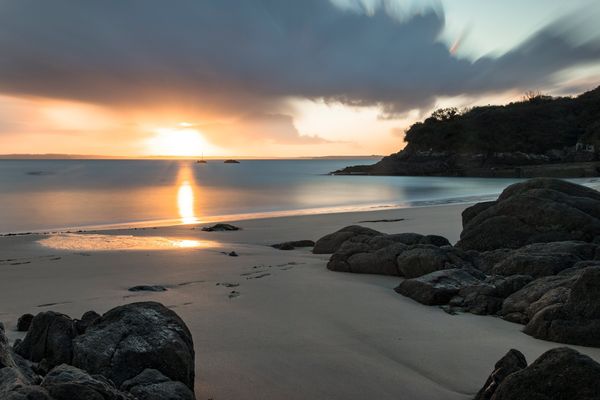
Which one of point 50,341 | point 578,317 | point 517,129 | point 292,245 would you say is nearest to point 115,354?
point 50,341

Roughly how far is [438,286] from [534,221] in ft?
12.5

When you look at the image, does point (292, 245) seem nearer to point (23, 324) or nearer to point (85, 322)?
point (23, 324)

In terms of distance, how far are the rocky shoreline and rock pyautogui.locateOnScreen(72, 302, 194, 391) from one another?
1.94 metres

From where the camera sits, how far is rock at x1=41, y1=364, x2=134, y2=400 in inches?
80.7

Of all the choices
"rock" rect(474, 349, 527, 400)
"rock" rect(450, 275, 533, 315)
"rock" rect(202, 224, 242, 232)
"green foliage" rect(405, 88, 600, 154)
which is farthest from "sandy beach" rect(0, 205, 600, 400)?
"green foliage" rect(405, 88, 600, 154)

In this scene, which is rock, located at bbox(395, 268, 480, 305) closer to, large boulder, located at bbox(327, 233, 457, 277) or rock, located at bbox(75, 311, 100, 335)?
large boulder, located at bbox(327, 233, 457, 277)

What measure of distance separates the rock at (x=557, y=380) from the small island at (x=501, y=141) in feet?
235

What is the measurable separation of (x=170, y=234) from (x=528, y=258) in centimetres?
1100

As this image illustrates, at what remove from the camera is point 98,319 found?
11.0 feet

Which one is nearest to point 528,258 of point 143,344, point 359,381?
point 359,381

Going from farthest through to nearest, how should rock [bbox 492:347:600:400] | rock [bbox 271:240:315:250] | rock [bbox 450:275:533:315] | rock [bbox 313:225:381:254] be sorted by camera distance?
rock [bbox 271:240:315:250], rock [bbox 313:225:381:254], rock [bbox 450:275:533:315], rock [bbox 492:347:600:400]

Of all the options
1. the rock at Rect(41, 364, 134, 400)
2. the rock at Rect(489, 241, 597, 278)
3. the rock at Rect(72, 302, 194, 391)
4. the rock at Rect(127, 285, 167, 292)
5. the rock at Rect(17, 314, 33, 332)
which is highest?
the rock at Rect(41, 364, 134, 400)

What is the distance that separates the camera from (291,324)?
16.0 ft

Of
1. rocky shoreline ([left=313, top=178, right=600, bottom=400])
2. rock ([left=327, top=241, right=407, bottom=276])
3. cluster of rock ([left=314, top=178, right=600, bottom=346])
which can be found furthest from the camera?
rock ([left=327, top=241, right=407, bottom=276])
